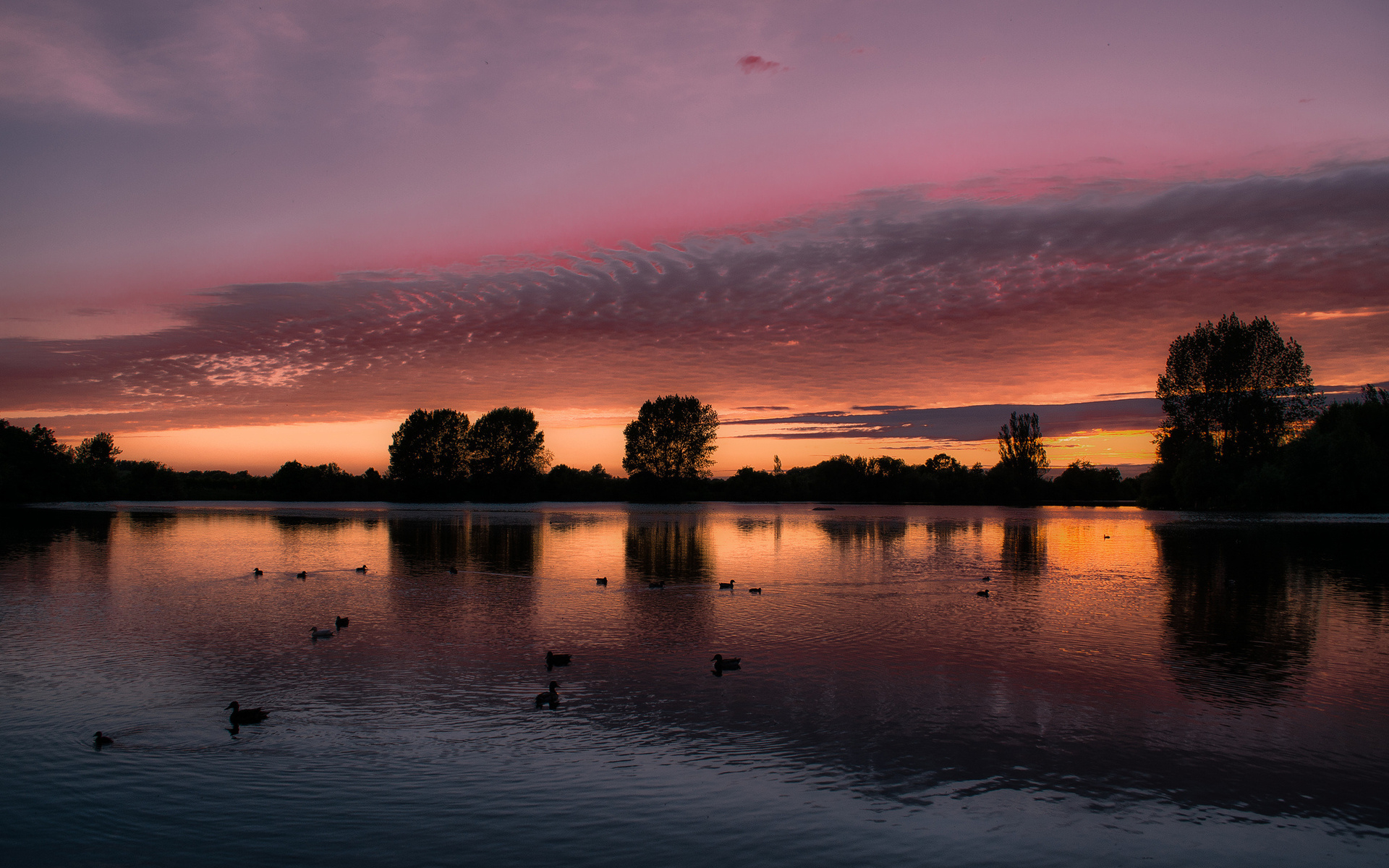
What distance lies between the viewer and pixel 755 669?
14461mm

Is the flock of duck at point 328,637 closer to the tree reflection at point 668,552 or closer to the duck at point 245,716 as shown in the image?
the duck at point 245,716

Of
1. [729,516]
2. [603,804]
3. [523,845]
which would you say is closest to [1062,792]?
[603,804]

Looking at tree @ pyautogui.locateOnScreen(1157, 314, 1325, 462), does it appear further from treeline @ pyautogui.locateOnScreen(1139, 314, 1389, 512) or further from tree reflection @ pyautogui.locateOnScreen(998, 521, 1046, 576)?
tree reflection @ pyautogui.locateOnScreen(998, 521, 1046, 576)

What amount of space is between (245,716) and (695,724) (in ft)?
21.0

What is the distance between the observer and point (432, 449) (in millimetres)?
121750

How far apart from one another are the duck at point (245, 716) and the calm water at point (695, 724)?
227 millimetres

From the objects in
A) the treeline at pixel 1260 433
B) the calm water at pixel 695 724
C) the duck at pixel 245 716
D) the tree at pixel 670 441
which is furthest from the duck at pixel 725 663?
the tree at pixel 670 441

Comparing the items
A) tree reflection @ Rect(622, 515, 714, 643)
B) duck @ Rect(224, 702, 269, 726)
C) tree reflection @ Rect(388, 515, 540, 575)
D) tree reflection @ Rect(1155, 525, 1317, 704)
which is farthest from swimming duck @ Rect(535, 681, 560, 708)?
tree reflection @ Rect(388, 515, 540, 575)

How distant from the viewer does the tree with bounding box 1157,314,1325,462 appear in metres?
76.5

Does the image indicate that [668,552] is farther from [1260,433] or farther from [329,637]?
[1260,433]

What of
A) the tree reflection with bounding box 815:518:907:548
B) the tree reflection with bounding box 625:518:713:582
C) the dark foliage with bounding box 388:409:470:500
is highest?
the dark foliage with bounding box 388:409:470:500

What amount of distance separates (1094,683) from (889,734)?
5.15 m

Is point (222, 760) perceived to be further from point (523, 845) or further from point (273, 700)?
point (523, 845)

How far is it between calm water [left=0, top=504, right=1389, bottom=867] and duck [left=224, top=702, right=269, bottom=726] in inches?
8.9
